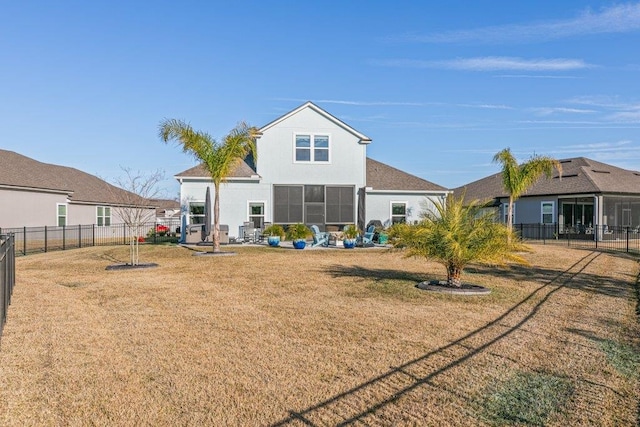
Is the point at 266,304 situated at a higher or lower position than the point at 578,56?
lower

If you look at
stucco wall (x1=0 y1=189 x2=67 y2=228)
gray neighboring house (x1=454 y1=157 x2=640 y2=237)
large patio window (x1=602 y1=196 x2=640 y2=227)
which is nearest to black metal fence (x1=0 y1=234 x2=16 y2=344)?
stucco wall (x1=0 y1=189 x2=67 y2=228)

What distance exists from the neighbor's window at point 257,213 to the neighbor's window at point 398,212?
25.8 ft

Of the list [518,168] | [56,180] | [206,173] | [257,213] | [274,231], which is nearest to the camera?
[518,168]

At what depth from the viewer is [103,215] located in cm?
3831

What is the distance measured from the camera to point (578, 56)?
19188mm

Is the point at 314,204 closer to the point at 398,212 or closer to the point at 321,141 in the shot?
the point at 321,141

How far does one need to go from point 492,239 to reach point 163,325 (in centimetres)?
726

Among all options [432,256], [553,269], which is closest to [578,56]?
[553,269]

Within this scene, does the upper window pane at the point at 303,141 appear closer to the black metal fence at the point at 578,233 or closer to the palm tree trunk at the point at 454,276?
the black metal fence at the point at 578,233

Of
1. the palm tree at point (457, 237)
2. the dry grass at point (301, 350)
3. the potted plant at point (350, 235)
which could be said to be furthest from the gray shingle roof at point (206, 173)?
the palm tree at point (457, 237)

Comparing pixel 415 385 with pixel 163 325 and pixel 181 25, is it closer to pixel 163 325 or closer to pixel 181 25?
pixel 163 325

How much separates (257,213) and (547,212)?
67.5 feet

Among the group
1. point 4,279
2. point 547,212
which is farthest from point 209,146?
point 547,212

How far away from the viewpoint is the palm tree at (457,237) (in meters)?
10.7
